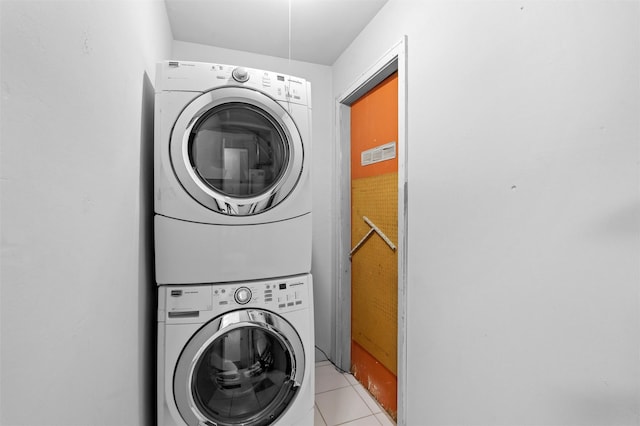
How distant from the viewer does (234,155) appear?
1310mm

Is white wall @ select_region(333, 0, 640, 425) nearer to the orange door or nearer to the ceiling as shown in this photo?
the orange door

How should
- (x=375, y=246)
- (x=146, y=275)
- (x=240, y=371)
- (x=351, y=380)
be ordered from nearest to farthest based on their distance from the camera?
(x=146, y=275)
(x=240, y=371)
(x=375, y=246)
(x=351, y=380)

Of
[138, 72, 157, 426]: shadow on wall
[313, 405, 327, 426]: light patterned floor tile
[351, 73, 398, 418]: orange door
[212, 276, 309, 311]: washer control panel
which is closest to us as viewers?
[138, 72, 157, 426]: shadow on wall

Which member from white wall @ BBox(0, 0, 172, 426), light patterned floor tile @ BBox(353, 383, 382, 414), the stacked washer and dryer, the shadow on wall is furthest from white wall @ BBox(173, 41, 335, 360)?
white wall @ BBox(0, 0, 172, 426)

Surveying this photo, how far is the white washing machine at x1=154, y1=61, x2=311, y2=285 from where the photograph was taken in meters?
1.19

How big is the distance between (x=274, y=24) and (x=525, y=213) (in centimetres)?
183

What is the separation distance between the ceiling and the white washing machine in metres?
0.70

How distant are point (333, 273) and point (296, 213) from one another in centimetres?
116

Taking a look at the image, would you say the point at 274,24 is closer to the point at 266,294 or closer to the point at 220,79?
the point at 220,79

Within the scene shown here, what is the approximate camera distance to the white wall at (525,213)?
71 cm

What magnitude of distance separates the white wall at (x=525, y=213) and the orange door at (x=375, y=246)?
317mm

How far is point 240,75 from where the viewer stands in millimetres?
1261

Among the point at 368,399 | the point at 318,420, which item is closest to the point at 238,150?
the point at 318,420

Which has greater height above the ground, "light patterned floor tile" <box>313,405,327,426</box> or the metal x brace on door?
the metal x brace on door
